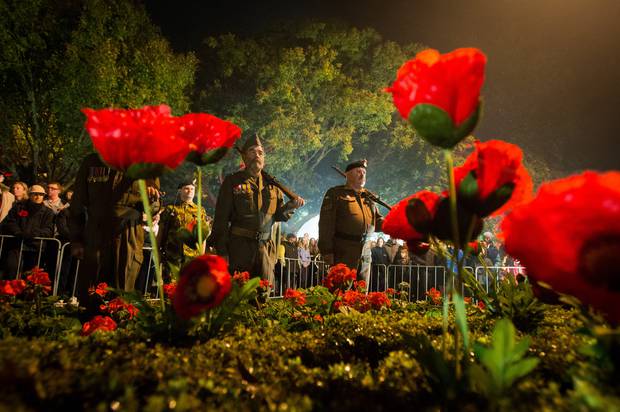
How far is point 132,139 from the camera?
3.70 feet

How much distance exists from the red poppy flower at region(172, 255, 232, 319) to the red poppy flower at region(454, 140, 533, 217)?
79 cm

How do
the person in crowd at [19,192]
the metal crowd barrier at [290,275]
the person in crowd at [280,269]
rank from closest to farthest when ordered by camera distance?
the person in crowd at [19,192], the person in crowd at [280,269], the metal crowd barrier at [290,275]

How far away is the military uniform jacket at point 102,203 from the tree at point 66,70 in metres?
12.0

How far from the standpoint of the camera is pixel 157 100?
650 inches

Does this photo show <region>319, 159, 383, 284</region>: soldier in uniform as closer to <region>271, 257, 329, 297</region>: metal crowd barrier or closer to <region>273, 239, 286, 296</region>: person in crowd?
<region>273, 239, 286, 296</region>: person in crowd

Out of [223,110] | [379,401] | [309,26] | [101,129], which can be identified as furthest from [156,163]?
[309,26]

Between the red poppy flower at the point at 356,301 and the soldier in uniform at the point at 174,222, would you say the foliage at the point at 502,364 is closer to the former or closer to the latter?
the red poppy flower at the point at 356,301

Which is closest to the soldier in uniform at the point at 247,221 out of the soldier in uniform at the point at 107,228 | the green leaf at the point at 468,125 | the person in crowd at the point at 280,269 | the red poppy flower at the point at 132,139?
the soldier in uniform at the point at 107,228

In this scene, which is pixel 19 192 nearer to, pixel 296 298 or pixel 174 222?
pixel 174 222

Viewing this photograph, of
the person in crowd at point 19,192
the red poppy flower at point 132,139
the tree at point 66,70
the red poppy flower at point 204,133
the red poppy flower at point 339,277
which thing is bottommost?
the red poppy flower at point 339,277

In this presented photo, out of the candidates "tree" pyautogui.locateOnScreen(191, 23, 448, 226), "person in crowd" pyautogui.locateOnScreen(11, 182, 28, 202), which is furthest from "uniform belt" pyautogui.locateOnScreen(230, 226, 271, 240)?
"tree" pyautogui.locateOnScreen(191, 23, 448, 226)

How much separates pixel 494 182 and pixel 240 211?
383 centimetres

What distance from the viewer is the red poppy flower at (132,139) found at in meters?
1.13

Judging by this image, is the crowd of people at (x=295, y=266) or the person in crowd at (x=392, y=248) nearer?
the crowd of people at (x=295, y=266)
